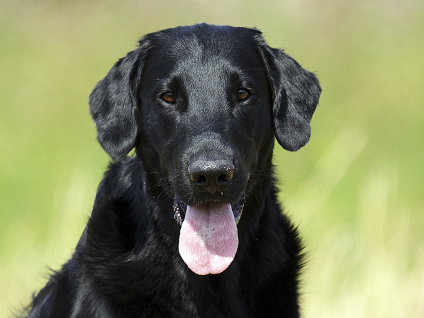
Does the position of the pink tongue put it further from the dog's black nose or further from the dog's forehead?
the dog's forehead

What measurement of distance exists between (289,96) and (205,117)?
2.13 feet

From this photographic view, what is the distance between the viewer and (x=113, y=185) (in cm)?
394

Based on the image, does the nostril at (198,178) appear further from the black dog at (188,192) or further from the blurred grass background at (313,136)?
the blurred grass background at (313,136)

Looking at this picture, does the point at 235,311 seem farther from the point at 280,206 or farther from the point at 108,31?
the point at 108,31

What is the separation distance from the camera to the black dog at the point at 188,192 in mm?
3373

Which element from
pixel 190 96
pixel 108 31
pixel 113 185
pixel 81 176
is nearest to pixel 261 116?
pixel 190 96

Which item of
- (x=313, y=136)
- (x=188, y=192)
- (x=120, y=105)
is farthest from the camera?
(x=313, y=136)

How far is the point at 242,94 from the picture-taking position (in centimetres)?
355

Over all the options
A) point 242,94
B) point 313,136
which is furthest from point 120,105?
point 313,136

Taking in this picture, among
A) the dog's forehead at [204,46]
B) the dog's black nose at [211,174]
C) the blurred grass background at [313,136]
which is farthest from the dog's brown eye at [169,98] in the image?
the blurred grass background at [313,136]

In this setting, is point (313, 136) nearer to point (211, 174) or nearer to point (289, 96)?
point (289, 96)

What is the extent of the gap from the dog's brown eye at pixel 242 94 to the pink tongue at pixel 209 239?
0.61 meters

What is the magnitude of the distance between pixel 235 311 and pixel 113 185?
3.49 ft

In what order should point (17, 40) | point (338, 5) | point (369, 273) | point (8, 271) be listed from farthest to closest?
point (338, 5), point (17, 40), point (8, 271), point (369, 273)
